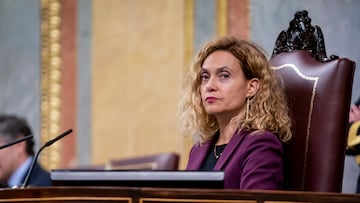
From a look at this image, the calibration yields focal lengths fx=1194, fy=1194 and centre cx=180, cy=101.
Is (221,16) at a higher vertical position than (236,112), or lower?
higher

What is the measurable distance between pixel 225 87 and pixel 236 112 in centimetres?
9

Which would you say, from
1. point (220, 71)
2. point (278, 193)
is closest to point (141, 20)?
point (220, 71)

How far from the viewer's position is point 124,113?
22.6 ft

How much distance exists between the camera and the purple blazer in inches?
143

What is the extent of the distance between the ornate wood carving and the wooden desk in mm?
1031

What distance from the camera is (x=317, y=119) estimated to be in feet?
12.5

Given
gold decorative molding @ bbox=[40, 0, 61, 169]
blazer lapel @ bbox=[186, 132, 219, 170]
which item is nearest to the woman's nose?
blazer lapel @ bbox=[186, 132, 219, 170]

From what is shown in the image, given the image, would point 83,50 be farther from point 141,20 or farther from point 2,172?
point 2,172

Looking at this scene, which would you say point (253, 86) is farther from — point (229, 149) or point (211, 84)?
point (229, 149)

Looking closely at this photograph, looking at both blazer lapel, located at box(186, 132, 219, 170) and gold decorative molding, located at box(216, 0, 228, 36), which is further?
gold decorative molding, located at box(216, 0, 228, 36)

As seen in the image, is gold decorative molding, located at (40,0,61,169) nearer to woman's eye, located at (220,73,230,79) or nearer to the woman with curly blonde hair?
the woman with curly blonde hair

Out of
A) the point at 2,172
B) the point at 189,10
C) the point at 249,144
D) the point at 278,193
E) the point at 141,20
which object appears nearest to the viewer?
the point at 278,193

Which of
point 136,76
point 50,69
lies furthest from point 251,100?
point 50,69

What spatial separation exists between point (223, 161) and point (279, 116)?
24 centimetres
